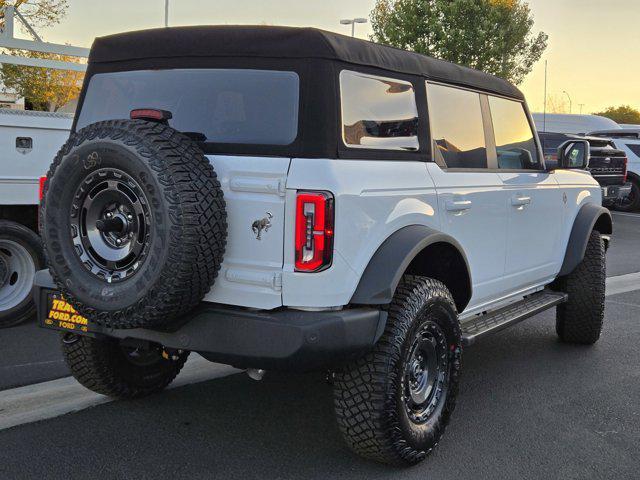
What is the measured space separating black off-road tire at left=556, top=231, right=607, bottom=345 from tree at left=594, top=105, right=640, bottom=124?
8768cm

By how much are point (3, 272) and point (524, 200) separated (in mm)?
3962

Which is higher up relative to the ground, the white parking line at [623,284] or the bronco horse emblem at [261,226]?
the bronco horse emblem at [261,226]

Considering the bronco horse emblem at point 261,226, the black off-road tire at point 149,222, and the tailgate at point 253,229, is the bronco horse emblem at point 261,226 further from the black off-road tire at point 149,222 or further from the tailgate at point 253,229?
the black off-road tire at point 149,222

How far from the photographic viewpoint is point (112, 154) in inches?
118

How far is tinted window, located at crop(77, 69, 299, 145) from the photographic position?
10.8 feet

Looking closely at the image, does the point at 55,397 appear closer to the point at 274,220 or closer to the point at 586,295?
the point at 274,220

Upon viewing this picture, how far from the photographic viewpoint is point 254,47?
3.36 m

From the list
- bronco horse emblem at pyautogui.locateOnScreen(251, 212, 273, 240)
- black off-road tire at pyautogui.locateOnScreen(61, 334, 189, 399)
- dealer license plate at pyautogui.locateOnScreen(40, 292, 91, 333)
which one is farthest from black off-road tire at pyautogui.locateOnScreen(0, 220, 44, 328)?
bronco horse emblem at pyautogui.locateOnScreen(251, 212, 273, 240)

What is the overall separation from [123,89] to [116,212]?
905 millimetres

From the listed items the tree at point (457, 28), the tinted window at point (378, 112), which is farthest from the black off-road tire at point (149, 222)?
the tree at point (457, 28)

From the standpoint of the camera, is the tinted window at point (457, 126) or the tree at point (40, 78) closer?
the tinted window at point (457, 126)

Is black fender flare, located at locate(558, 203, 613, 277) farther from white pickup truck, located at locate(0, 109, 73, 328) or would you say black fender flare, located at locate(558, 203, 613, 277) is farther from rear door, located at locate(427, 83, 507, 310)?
white pickup truck, located at locate(0, 109, 73, 328)

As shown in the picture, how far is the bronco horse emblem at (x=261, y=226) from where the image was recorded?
3074 mm

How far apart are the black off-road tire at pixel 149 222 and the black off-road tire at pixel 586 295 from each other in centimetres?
343
